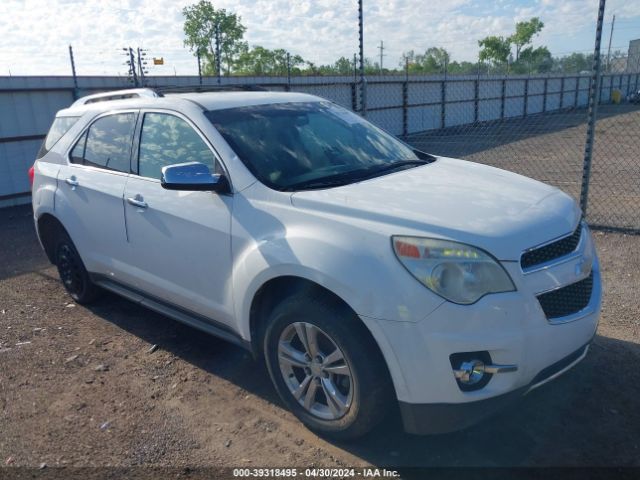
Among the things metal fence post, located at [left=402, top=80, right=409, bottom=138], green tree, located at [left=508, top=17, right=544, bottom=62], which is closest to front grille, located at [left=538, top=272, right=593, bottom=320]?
metal fence post, located at [left=402, top=80, right=409, bottom=138]

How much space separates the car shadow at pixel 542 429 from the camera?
2.95 metres

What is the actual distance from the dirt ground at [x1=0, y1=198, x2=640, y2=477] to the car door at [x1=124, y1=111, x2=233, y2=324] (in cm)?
58

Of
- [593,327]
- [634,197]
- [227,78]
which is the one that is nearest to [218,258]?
[593,327]

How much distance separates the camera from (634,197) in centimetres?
910

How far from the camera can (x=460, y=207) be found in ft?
9.68

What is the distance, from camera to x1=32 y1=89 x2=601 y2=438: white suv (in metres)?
2.62

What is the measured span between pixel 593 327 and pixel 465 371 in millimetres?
911

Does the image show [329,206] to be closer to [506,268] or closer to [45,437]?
[506,268]

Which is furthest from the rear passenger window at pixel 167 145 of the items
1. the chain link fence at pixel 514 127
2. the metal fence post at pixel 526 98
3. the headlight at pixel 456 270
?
the metal fence post at pixel 526 98

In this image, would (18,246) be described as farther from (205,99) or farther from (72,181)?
(205,99)

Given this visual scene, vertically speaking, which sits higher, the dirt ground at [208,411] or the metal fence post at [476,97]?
the metal fence post at [476,97]

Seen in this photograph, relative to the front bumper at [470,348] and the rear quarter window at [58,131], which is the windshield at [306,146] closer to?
the front bumper at [470,348]

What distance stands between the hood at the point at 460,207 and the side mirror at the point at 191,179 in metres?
0.53

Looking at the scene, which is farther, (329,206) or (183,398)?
(183,398)
